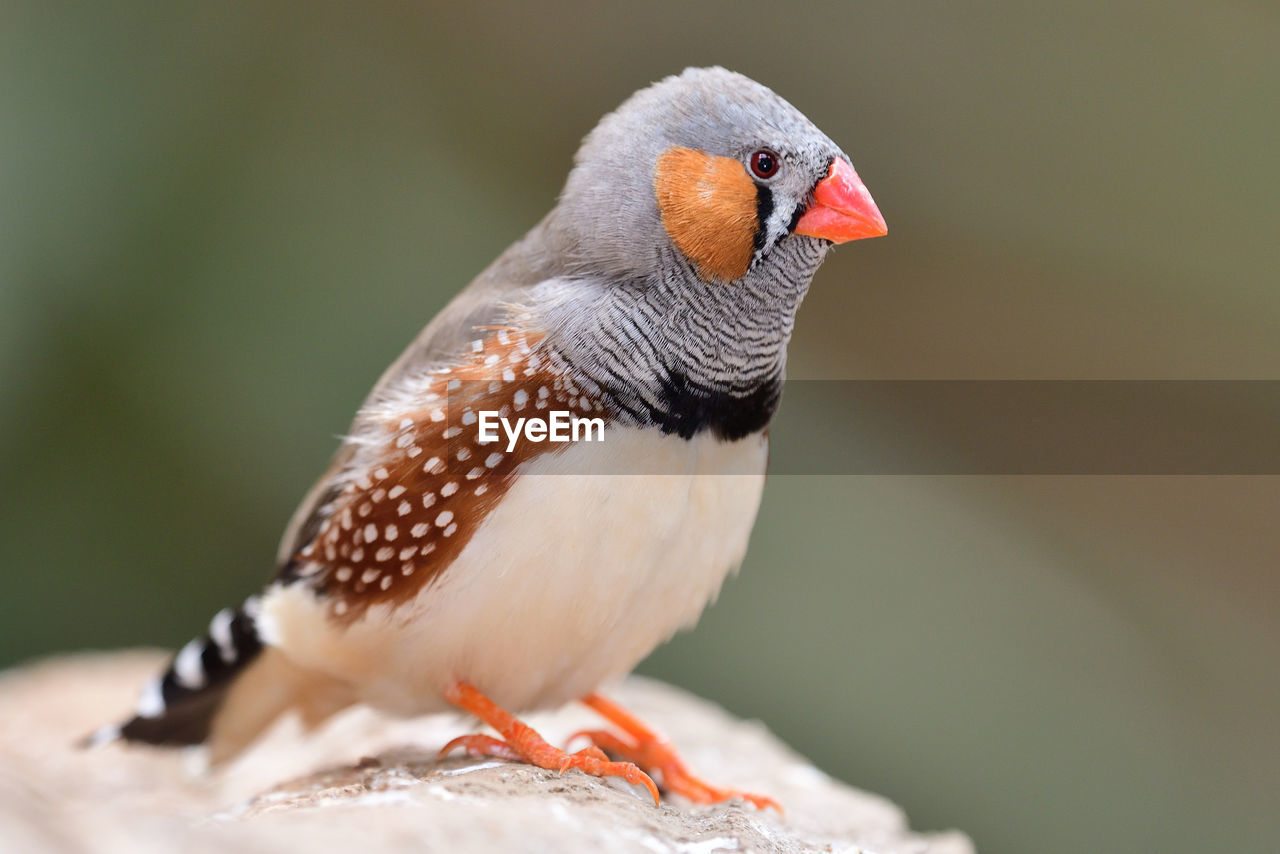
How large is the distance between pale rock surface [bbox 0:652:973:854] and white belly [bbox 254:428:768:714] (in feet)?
0.77

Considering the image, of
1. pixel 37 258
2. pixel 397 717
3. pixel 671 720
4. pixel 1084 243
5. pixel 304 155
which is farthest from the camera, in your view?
pixel 304 155

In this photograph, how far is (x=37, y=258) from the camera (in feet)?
13.8

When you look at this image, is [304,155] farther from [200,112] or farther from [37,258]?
[37,258]

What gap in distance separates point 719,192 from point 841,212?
0.25m

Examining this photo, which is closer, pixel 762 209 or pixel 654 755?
pixel 762 209

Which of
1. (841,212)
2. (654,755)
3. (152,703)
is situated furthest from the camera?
(152,703)

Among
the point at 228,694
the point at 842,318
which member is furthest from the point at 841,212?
the point at 842,318

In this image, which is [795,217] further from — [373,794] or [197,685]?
[197,685]

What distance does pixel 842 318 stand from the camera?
15.8ft

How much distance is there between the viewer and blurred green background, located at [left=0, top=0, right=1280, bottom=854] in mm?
4387

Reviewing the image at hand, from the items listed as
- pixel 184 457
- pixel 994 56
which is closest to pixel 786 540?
pixel 994 56

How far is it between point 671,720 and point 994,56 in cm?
293

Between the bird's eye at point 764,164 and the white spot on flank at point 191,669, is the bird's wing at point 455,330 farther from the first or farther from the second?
the bird's eye at point 764,164

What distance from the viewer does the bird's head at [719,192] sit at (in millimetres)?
2271
